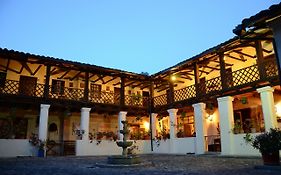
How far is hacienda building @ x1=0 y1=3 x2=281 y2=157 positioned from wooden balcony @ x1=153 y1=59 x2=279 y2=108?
5cm

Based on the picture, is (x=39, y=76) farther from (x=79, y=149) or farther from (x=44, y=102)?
(x=79, y=149)

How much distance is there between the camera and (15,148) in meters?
14.5

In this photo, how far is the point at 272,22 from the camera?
16.1ft

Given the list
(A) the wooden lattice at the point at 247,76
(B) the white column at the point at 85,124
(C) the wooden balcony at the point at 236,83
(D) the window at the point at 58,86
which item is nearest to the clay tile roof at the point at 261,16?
(C) the wooden balcony at the point at 236,83

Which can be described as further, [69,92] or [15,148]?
[69,92]

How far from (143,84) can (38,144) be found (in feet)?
34.2

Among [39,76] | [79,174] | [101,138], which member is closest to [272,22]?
[79,174]

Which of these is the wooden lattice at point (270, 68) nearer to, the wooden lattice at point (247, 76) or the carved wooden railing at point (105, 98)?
the wooden lattice at point (247, 76)

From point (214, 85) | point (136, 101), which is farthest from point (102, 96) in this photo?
point (214, 85)

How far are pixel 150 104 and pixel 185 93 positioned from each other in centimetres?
341

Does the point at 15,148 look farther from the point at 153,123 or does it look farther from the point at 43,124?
the point at 153,123

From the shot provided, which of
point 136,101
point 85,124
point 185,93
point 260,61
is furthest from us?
point 136,101

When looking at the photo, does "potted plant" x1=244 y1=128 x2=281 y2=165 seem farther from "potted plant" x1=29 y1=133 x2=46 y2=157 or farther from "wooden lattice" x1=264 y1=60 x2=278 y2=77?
"potted plant" x1=29 y1=133 x2=46 y2=157

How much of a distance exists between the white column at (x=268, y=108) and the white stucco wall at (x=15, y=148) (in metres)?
13.0
